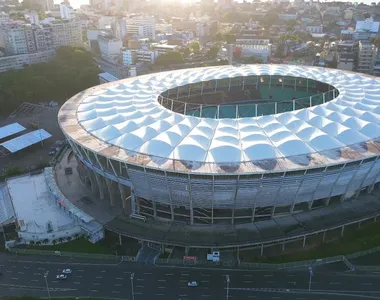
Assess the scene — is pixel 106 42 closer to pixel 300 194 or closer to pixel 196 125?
pixel 196 125

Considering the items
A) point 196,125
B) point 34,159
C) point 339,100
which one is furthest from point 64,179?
point 339,100

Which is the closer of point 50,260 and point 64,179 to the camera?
point 50,260

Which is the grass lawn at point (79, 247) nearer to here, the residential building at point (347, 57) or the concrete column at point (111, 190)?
the concrete column at point (111, 190)

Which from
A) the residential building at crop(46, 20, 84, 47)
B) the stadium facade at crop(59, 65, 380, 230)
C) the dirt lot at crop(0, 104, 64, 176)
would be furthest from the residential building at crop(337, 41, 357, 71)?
the residential building at crop(46, 20, 84, 47)

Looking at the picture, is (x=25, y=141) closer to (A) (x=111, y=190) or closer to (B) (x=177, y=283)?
(A) (x=111, y=190)

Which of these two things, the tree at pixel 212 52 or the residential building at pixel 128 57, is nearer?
the residential building at pixel 128 57

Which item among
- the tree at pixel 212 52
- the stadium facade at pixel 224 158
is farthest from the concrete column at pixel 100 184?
the tree at pixel 212 52
